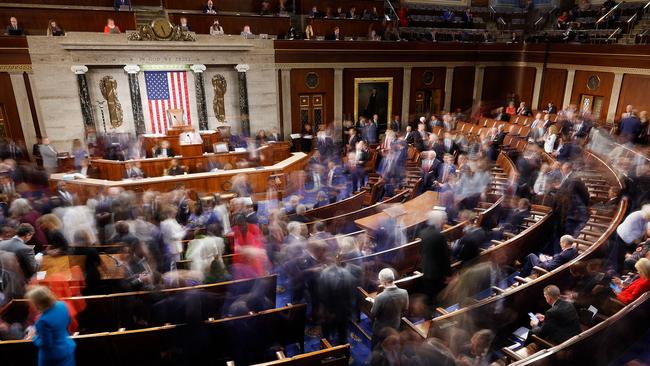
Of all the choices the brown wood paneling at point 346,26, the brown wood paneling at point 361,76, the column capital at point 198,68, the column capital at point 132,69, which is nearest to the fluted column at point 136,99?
the column capital at point 132,69

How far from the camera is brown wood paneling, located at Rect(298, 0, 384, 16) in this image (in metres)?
15.1

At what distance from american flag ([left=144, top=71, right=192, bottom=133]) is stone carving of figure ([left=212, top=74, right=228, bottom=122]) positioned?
853 millimetres

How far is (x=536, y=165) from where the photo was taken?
816 cm

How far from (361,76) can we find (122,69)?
25.0 feet

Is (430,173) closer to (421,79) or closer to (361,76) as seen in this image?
(361,76)

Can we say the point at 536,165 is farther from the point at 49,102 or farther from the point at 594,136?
the point at 49,102

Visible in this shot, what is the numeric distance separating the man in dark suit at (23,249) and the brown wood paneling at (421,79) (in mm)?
13478

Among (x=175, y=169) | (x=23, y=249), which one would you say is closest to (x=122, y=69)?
(x=175, y=169)

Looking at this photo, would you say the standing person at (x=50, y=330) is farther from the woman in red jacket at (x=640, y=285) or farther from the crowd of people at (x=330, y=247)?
the woman in red jacket at (x=640, y=285)

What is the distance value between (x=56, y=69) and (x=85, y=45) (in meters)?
1.01

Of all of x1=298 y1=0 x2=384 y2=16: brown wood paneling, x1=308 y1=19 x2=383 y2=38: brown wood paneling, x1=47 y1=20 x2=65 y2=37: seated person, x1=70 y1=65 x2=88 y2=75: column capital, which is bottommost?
x1=70 y1=65 x2=88 y2=75: column capital

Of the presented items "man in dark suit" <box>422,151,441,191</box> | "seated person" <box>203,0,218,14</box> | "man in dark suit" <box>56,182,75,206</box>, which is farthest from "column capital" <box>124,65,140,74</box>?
"man in dark suit" <box>422,151,441,191</box>

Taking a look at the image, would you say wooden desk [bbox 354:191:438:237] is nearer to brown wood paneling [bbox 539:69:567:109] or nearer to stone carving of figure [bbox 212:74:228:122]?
stone carving of figure [bbox 212:74:228:122]

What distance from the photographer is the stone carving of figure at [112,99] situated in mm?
11930
